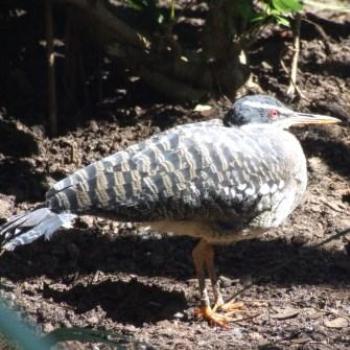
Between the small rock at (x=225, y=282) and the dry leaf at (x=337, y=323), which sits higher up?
the dry leaf at (x=337, y=323)

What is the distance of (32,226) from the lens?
5234mm

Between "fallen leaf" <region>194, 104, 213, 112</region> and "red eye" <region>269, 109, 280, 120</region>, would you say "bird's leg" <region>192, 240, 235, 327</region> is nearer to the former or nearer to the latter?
"red eye" <region>269, 109, 280, 120</region>

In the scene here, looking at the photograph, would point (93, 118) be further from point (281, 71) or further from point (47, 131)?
point (281, 71)

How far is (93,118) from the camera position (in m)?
7.71

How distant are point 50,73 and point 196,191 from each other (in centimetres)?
240

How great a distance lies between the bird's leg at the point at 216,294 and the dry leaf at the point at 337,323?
0.55 m

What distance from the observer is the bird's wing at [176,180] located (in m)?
5.25

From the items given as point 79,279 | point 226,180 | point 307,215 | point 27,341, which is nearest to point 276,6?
point 307,215

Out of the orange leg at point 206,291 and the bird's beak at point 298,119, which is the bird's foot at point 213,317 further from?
the bird's beak at point 298,119

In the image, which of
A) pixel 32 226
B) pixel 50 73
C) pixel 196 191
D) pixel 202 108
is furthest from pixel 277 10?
pixel 32 226

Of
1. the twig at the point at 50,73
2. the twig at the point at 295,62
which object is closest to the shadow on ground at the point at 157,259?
the twig at the point at 50,73

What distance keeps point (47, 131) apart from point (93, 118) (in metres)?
0.39

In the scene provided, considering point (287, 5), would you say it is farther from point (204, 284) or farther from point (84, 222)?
point (204, 284)

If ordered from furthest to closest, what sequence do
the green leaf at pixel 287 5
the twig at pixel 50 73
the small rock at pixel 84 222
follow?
1. the twig at pixel 50 73
2. the green leaf at pixel 287 5
3. the small rock at pixel 84 222
